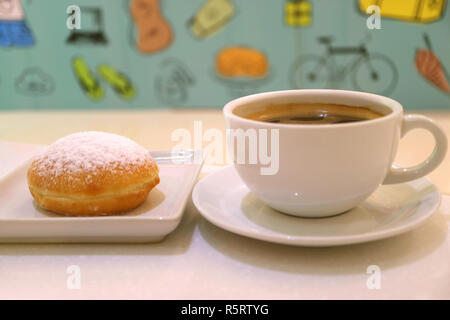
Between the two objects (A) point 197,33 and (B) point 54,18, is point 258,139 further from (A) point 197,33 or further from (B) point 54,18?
(B) point 54,18

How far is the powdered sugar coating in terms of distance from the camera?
0.42 meters

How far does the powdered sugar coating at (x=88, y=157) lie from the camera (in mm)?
423

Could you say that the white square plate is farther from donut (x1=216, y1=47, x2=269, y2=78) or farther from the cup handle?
donut (x1=216, y1=47, x2=269, y2=78)

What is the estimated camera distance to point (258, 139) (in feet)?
1.27

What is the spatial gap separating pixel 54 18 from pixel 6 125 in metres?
0.26

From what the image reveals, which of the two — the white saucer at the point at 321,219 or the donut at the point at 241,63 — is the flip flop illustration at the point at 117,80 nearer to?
the donut at the point at 241,63

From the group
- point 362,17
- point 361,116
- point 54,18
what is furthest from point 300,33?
point 361,116

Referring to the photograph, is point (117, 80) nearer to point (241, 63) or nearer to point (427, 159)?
point (241, 63)

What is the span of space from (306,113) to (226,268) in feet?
0.56

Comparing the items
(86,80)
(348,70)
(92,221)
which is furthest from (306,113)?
(86,80)

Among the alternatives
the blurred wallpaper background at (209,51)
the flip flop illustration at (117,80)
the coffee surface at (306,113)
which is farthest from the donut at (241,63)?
the coffee surface at (306,113)

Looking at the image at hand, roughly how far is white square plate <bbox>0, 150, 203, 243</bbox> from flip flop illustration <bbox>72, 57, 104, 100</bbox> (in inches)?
25.3

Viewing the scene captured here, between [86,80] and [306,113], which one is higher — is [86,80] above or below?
below

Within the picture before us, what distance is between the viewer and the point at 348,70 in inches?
40.6
